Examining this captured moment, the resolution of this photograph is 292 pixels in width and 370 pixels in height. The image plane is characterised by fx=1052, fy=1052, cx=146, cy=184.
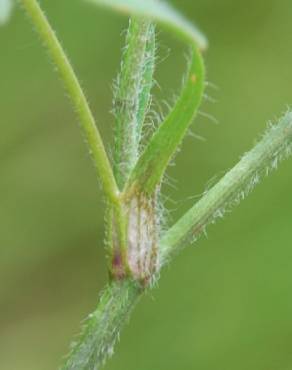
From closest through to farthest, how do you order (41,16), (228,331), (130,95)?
(41,16) < (130,95) < (228,331)

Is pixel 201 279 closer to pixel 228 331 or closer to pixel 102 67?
pixel 228 331

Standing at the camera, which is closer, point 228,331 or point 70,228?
point 228,331

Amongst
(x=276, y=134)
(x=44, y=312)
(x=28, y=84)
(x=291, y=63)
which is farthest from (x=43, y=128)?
(x=276, y=134)

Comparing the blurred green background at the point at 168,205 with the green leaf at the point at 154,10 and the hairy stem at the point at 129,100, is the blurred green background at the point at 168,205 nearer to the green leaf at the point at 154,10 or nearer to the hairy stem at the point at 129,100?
the hairy stem at the point at 129,100

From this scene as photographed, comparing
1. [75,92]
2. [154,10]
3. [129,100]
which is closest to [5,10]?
[154,10]

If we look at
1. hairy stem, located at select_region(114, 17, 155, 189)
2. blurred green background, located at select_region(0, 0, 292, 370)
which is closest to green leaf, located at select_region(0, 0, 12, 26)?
hairy stem, located at select_region(114, 17, 155, 189)

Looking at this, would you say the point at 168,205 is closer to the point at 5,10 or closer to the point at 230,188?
the point at 230,188

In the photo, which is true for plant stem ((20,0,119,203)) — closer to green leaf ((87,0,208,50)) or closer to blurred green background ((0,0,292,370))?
green leaf ((87,0,208,50))
